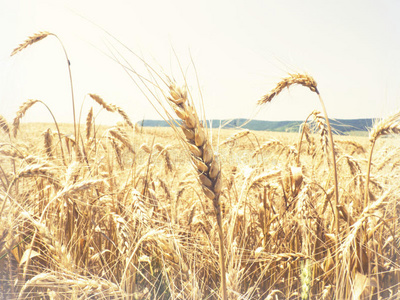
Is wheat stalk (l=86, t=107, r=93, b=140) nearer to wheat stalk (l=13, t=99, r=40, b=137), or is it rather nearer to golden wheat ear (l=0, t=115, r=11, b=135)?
wheat stalk (l=13, t=99, r=40, b=137)

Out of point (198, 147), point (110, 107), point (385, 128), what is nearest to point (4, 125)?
point (110, 107)

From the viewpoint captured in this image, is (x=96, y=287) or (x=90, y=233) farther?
(x=90, y=233)

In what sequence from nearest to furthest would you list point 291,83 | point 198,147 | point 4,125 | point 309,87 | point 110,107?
point 198,147 < point 309,87 < point 291,83 < point 4,125 < point 110,107

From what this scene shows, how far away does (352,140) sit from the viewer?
10.6ft

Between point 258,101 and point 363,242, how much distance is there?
3.28 feet

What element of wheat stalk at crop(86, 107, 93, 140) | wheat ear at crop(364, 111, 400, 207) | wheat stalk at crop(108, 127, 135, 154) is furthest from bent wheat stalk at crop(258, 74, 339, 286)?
wheat stalk at crop(86, 107, 93, 140)

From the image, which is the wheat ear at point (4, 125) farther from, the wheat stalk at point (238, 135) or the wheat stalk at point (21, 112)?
the wheat stalk at point (238, 135)

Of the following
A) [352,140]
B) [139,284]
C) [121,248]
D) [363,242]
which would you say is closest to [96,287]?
[121,248]

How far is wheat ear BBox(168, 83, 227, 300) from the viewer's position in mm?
923

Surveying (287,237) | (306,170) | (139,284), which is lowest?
(139,284)

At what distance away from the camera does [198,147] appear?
944 millimetres

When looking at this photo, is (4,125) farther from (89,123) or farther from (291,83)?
(291,83)

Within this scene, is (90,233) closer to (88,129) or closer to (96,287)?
(96,287)

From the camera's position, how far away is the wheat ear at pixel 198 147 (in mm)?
923
